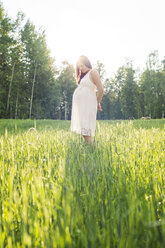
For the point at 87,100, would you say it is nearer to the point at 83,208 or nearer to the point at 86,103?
the point at 86,103

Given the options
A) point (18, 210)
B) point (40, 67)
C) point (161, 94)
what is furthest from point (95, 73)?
point (161, 94)

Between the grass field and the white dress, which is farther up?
the white dress

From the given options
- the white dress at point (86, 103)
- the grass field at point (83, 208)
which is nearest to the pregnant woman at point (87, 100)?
the white dress at point (86, 103)

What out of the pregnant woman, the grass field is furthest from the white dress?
the grass field

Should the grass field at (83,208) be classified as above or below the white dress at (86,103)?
below

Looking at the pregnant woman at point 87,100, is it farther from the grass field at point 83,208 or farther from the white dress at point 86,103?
the grass field at point 83,208

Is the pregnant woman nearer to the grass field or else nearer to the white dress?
the white dress

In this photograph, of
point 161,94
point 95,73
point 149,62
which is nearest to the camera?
point 95,73

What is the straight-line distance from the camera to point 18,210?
100 cm

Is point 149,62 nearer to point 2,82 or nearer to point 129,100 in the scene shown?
point 129,100

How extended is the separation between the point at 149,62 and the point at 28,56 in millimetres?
22606

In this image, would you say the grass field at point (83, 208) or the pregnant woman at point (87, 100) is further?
the pregnant woman at point (87, 100)

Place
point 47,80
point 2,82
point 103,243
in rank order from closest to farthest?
point 103,243 < point 2,82 < point 47,80

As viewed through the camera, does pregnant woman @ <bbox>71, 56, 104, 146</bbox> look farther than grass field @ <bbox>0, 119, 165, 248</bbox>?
Yes
